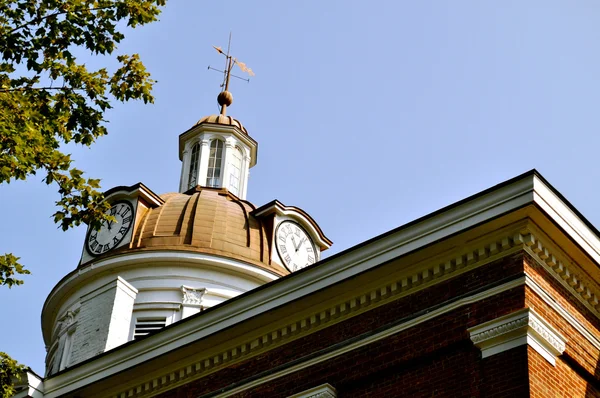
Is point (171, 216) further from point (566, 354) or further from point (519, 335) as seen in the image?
point (519, 335)

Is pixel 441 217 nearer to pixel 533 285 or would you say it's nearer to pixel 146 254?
pixel 533 285

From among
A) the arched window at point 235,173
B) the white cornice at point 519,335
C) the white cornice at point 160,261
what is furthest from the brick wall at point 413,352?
the arched window at point 235,173

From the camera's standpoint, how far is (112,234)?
111 feet

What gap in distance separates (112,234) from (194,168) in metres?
5.80

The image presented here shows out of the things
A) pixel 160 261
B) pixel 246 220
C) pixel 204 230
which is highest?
pixel 246 220

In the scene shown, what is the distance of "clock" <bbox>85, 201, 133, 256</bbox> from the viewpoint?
1320 inches

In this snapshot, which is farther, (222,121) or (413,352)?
(222,121)

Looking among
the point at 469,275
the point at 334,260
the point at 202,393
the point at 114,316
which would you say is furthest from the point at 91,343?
the point at 469,275

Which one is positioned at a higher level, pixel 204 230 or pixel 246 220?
pixel 246 220

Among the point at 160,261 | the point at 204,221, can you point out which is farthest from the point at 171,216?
the point at 160,261

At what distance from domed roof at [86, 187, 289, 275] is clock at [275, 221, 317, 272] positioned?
0.45 m

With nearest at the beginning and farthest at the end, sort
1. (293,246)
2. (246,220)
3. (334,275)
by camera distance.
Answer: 1. (334,275)
2. (246,220)
3. (293,246)

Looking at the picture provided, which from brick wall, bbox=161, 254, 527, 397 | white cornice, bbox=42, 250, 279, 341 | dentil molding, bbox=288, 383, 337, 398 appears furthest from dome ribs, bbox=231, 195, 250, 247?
dentil molding, bbox=288, 383, 337, 398

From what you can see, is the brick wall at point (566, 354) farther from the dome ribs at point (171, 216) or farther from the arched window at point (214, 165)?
the arched window at point (214, 165)
